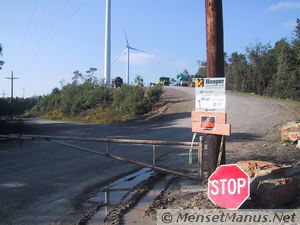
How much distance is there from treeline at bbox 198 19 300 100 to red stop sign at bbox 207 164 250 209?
4051 centimetres

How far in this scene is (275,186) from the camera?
17.0ft

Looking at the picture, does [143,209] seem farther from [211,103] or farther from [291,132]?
[291,132]

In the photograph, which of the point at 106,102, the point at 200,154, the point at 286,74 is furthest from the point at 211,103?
the point at 286,74

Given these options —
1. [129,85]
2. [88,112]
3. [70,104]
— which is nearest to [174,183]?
[129,85]

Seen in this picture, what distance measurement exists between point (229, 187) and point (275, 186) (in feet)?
3.54

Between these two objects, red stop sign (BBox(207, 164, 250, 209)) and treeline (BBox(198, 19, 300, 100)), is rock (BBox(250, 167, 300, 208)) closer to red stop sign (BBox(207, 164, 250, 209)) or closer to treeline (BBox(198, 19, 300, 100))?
red stop sign (BBox(207, 164, 250, 209))

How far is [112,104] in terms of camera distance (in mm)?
36906

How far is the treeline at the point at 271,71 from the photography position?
142 ft

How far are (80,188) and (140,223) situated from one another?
2.55 m

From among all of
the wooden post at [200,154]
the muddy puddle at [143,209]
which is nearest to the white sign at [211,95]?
the wooden post at [200,154]

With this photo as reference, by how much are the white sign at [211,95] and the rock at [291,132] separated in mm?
6870

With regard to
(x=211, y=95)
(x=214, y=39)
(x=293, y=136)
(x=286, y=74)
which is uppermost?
(x=286, y=74)

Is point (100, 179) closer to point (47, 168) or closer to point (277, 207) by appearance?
point (47, 168)

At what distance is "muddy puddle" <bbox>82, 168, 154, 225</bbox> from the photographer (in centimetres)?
545
